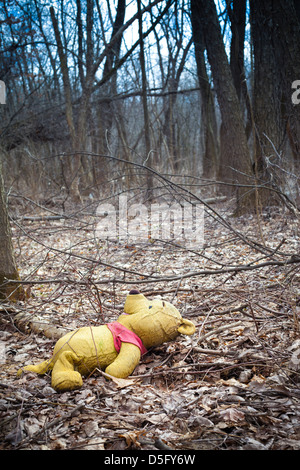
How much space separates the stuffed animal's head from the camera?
2480 millimetres

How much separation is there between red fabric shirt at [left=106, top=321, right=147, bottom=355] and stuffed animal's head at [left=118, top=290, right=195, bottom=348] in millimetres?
34

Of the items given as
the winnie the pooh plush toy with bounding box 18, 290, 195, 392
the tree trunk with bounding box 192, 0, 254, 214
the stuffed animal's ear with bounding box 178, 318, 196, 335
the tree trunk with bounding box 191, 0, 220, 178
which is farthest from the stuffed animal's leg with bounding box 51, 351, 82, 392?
the tree trunk with bounding box 191, 0, 220, 178

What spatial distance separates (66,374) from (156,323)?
2.35 feet

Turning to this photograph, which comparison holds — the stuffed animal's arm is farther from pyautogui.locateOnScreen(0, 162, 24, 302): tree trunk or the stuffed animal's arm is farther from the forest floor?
pyautogui.locateOnScreen(0, 162, 24, 302): tree trunk

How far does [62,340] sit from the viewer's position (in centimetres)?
241

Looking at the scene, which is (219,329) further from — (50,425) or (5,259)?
(5,259)

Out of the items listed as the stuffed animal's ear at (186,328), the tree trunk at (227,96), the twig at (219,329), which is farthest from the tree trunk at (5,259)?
the tree trunk at (227,96)

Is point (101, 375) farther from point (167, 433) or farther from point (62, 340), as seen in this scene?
point (167, 433)

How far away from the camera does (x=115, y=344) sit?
241cm

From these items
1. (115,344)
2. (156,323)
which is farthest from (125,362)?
(156,323)

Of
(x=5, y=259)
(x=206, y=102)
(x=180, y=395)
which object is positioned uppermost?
(x=206, y=102)


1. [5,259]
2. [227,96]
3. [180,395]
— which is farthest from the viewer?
[227,96]

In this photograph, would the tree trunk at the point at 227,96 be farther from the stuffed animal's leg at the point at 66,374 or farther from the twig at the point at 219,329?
the stuffed animal's leg at the point at 66,374

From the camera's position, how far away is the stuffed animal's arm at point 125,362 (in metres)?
2.25
